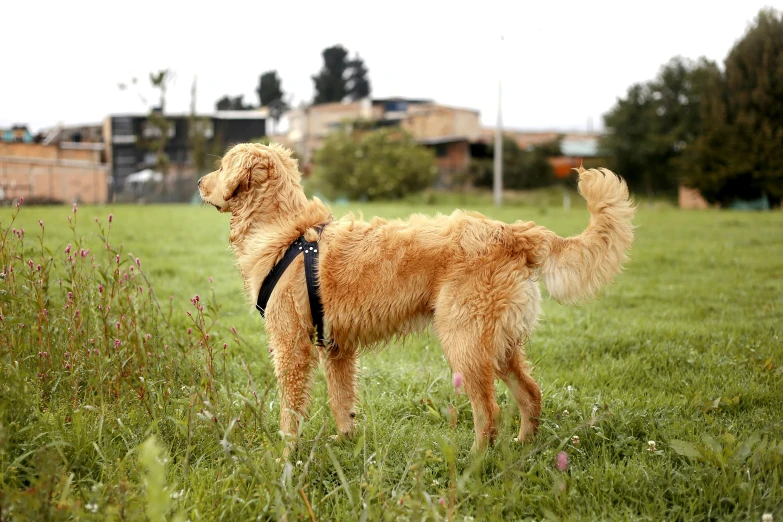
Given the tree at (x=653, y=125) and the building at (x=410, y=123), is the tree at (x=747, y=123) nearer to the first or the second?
the tree at (x=653, y=125)

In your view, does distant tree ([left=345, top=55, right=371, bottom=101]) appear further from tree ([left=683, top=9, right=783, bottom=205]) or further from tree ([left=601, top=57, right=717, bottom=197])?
tree ([left=683, top=9, right=783, bottom=205])

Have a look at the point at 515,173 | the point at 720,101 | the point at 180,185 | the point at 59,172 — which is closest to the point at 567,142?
the point at 515,173

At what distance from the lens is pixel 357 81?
271 ft

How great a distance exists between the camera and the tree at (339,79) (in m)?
80.3

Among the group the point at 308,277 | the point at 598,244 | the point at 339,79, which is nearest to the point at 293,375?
the point at 308,277

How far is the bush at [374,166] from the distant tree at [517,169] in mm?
4362

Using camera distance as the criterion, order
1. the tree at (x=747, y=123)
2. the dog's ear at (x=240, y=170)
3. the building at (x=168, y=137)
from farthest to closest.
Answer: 1. the building at (x=168, y=137)
2. the tree at (x=747, y=123)
3. the dog's ear at (x=240, y=170)

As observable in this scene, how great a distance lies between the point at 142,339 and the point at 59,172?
38192mm

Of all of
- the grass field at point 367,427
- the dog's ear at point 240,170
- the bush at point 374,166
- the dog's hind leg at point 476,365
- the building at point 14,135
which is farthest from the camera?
the bush at point 374,166

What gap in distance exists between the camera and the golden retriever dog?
11.7 ft

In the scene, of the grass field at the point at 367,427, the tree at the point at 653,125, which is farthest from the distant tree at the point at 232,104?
the grass field at the point at 367,427

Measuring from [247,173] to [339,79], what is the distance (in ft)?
263

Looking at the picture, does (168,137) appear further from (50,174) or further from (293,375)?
(293,375)

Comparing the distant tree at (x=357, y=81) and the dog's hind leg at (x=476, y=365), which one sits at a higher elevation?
the distant tree at (x=357, y=81)
